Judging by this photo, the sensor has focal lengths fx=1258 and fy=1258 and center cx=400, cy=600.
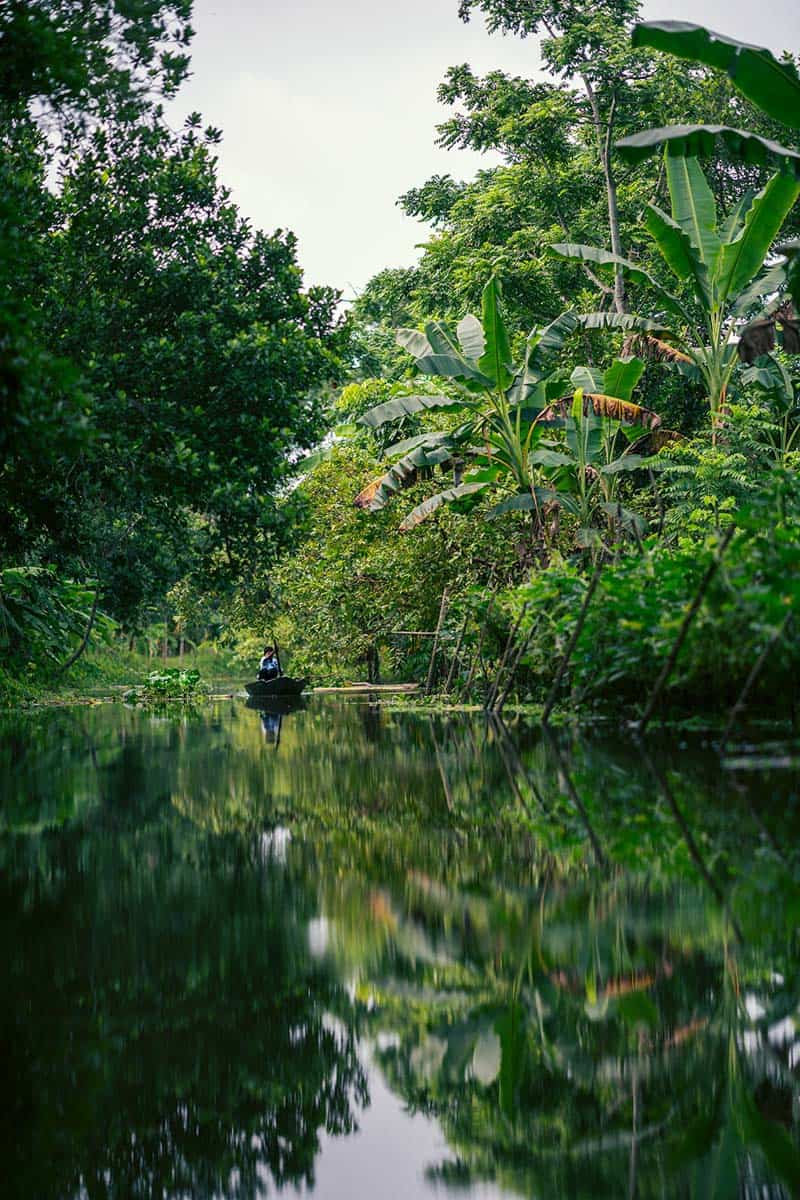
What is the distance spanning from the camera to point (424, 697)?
63.9 ft

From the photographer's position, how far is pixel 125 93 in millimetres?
17500

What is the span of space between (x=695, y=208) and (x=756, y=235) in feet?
3.30

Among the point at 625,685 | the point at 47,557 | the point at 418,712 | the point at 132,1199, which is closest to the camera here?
the point at 132,1199

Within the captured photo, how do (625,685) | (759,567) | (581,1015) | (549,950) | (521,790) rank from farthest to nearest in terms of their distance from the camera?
(625,685) → (759,567) → (521,790) → (549,950) → (581,1015)

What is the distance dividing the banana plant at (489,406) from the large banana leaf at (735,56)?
4.30m

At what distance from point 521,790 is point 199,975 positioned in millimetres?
3951

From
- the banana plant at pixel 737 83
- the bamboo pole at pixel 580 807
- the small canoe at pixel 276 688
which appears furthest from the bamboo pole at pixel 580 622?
the small canoe at pixel 276 688

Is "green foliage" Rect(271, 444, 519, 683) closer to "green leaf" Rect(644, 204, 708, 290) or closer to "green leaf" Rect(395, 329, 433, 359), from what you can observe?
"green leaf" Rect(395, 329, 433, 359)

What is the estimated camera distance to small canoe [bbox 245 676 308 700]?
81.5 ft

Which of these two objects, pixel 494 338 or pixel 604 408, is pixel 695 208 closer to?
pixel 604 408

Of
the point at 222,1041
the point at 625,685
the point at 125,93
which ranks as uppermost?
the point at 125,93

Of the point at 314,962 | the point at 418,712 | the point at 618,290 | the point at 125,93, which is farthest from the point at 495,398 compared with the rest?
the point at 314,962

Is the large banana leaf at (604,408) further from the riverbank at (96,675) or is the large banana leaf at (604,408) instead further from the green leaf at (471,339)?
the riverbank at (96,675)

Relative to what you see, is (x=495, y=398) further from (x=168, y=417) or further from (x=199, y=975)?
(x=199, y=975)
